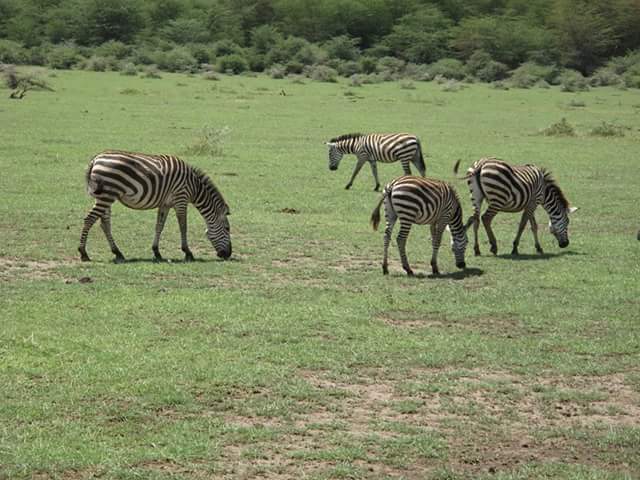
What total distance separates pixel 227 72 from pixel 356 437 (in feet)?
154

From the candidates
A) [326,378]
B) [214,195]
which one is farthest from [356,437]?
[214,195]

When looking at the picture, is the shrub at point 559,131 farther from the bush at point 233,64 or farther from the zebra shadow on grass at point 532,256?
the bush at point 233,64

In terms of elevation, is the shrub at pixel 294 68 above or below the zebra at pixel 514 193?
above

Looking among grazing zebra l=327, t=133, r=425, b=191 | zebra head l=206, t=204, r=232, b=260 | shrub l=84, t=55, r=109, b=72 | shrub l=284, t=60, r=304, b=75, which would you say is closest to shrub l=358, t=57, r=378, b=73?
shrub l=284, t=60, r=304, b=75

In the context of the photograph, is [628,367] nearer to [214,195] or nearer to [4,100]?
[214,195]

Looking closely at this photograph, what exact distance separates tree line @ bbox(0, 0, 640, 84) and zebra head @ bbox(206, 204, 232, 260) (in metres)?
40.2

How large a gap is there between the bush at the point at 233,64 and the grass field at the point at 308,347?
33575 mm

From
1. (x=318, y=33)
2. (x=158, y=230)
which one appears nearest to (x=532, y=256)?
(x=158, y=230)

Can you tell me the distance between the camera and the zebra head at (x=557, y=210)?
46.4 feet

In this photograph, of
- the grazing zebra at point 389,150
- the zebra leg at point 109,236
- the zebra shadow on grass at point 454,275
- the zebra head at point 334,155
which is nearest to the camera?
the zebra shadow on grass at point 454,275

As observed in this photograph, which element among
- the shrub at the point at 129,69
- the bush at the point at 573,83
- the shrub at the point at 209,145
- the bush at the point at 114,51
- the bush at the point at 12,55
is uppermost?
the bush at the point at 114,51

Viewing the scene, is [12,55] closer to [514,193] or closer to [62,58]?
[62,58]

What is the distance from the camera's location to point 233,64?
5303 cm

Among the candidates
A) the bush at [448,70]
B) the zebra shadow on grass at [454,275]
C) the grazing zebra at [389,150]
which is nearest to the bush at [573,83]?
the bush at [448,70]
